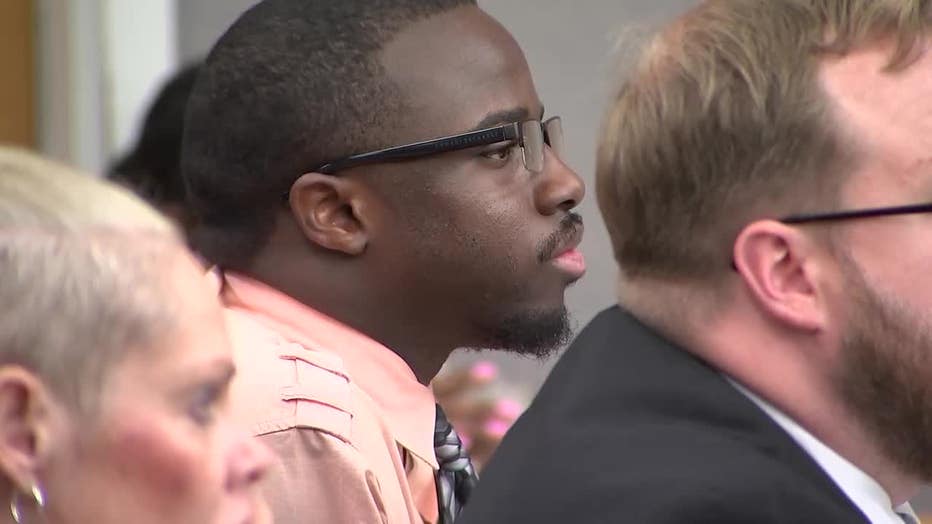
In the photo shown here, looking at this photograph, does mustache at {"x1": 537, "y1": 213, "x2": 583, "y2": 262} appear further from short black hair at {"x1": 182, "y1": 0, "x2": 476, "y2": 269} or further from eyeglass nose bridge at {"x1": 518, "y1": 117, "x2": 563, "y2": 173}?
short black hair at {"x1": 182, "y1": 0, "x2": 476, "y2": 269}

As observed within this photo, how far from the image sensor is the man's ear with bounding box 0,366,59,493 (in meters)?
1.41

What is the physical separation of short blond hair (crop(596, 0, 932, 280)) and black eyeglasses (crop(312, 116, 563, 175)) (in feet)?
1.95

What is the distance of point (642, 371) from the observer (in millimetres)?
1991

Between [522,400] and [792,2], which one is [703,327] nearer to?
[792,2]

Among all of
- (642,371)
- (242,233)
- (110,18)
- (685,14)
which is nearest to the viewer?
(642,371)

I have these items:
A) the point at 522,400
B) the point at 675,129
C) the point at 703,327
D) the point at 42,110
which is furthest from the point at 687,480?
the point at 42,110

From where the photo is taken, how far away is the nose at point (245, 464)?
1.51m

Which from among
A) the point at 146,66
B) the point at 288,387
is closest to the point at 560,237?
the point at 288,387

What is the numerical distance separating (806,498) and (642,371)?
26 centimetres

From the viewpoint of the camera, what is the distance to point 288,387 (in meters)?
2.30

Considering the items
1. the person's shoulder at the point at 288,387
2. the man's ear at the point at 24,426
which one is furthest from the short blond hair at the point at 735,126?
the man's ear at the point at 24,426

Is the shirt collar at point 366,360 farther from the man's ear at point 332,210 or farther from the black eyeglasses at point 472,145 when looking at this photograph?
the black eyeglasses at point 472,145

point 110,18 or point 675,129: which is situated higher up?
point 675,129

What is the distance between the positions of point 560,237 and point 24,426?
1.43 metres
